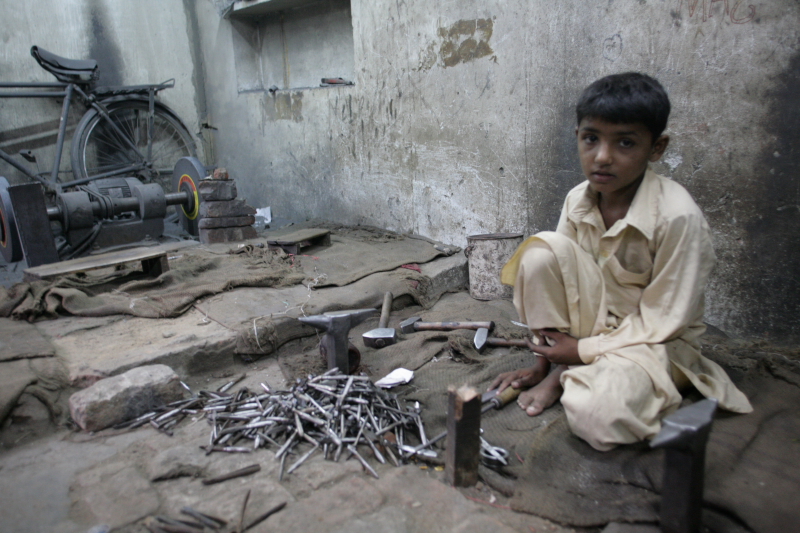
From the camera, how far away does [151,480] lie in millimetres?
2125

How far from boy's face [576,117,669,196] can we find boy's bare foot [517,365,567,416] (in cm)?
93

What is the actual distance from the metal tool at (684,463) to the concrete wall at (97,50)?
8401 millimetres

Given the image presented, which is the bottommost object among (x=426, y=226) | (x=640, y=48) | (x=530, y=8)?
(x=426, y=226)

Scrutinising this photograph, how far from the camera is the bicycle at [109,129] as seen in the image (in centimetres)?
709

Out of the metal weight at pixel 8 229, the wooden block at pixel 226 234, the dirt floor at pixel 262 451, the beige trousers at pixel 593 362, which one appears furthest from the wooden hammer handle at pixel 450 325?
the metal weight at pixel 8 229

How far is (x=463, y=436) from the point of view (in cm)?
197

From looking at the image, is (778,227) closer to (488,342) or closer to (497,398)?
(488,342)

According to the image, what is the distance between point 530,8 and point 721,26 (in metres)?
1.47

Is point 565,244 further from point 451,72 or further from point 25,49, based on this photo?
point 25,49

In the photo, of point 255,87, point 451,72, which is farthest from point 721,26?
point 255,87

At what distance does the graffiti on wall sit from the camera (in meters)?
3.07

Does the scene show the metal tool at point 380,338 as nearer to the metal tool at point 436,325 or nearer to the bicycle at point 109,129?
the metal tool at point 436,325

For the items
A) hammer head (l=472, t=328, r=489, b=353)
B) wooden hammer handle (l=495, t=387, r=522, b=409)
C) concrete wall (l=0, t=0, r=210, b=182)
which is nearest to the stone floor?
wooden hammer handle (l=495, t=387, r=522, b=409)

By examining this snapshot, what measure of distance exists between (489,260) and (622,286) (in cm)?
189
